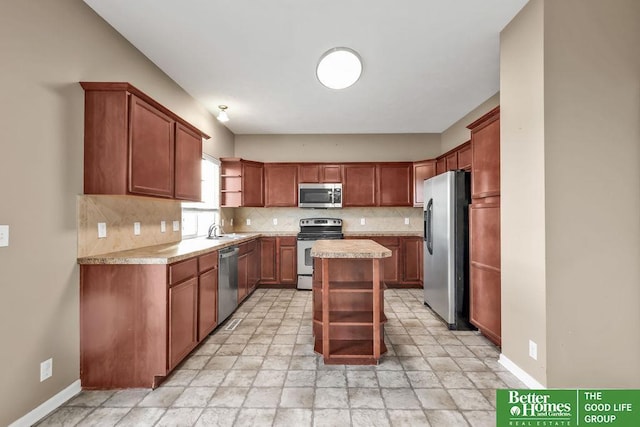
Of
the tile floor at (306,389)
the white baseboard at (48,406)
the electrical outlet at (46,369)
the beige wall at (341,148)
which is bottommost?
the tile floor at (306,389)

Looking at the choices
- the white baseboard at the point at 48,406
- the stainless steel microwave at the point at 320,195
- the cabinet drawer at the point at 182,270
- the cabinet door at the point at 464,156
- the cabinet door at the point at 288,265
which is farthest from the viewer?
the stainless steel microwave at the point at 320,195

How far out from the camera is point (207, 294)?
9.45 ft

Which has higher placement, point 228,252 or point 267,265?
point 228,252

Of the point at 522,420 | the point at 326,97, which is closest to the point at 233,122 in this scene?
the point at 326,97

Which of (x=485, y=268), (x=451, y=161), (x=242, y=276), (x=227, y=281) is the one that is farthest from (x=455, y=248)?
(x=242, y=276)

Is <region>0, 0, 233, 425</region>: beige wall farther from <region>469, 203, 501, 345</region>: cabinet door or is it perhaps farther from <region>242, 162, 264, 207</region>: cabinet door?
<region>469, 203, 501, 345</region>: cabinet door

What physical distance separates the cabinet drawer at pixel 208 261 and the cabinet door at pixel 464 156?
3110 millimetres

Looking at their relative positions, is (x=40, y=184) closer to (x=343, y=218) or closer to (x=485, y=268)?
(x=485, y=268)

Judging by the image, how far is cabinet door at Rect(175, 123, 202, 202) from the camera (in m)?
2.85

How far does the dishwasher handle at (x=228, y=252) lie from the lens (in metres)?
3.23

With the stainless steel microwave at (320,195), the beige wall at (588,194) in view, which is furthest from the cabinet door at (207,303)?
the beige wall at (588,194)

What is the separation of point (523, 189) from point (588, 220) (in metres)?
0.42

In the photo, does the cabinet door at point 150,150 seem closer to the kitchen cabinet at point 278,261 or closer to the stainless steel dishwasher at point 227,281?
the stainless steel dishwasher at point 227,281

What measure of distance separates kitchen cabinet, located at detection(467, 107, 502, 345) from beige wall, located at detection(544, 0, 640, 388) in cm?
64
